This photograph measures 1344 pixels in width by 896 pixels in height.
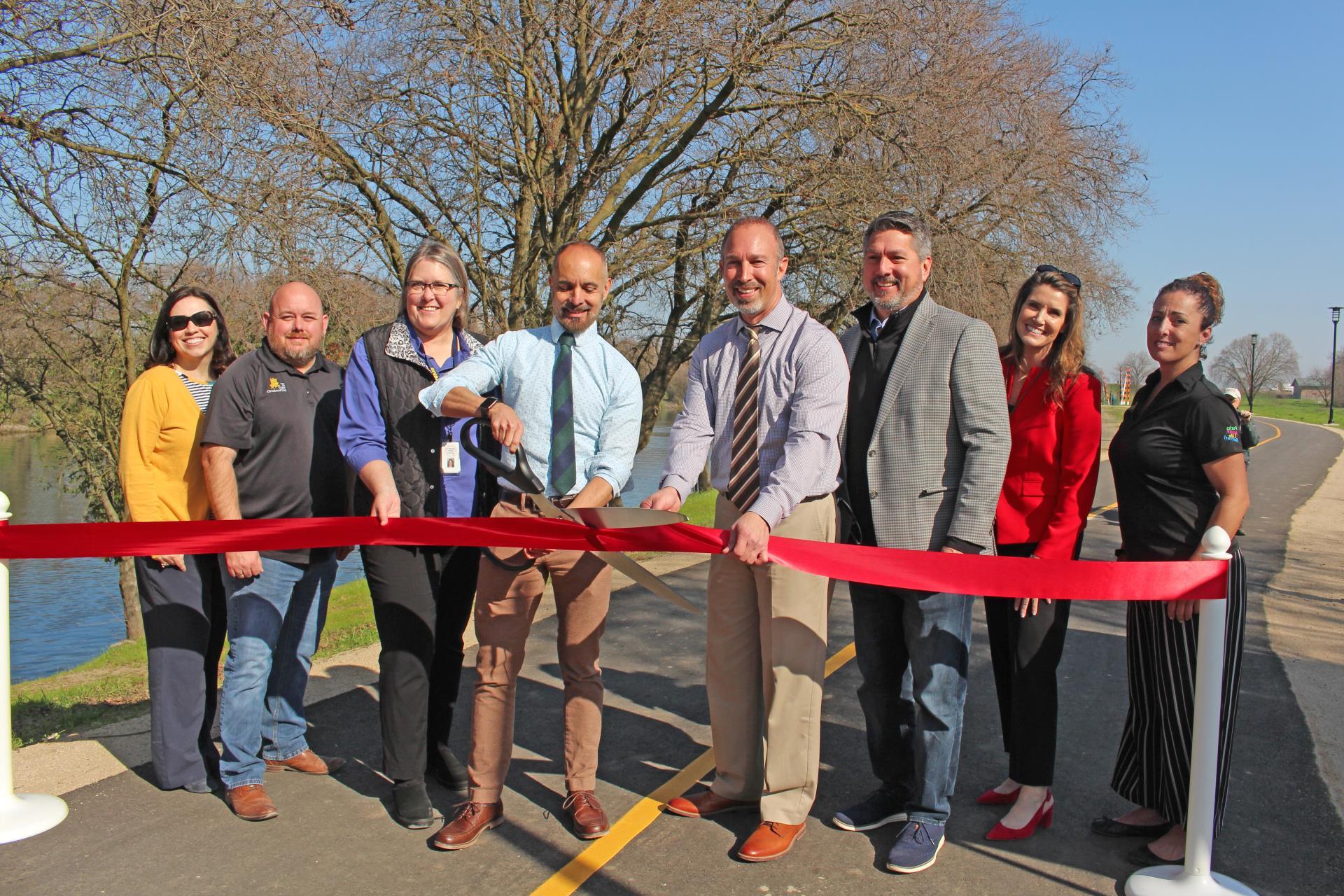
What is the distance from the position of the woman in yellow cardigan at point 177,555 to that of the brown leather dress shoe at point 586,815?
156cm

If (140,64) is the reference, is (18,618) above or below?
below

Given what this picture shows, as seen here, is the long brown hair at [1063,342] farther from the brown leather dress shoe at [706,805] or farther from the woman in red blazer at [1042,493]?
the brown leather dress shoe at [706,805]

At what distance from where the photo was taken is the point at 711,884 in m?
3.35

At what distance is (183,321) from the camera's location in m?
4.22

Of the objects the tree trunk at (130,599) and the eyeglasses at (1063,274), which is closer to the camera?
the eyeglasses at (1063,274)

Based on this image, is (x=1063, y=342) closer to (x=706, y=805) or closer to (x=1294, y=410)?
(x=706, y=805)

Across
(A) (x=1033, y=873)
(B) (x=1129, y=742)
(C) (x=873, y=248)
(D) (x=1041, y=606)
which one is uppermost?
(C) (x=873, y=248)

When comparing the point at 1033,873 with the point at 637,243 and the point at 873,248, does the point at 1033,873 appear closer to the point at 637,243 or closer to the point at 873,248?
the point at 873,248

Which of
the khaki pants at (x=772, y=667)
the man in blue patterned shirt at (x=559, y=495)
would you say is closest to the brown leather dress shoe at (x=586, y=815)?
the man in blue patterned shirt at (x=559, y=495)

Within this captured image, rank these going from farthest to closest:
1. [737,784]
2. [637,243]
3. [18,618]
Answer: [18,618] < [637,243] < [737,784]

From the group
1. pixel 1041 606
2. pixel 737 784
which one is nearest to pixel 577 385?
pixel 737 784

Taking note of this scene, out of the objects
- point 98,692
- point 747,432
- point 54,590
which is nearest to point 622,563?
point 747,432

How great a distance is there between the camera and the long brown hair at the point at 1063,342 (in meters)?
3.75

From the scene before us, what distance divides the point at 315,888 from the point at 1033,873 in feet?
8.21
